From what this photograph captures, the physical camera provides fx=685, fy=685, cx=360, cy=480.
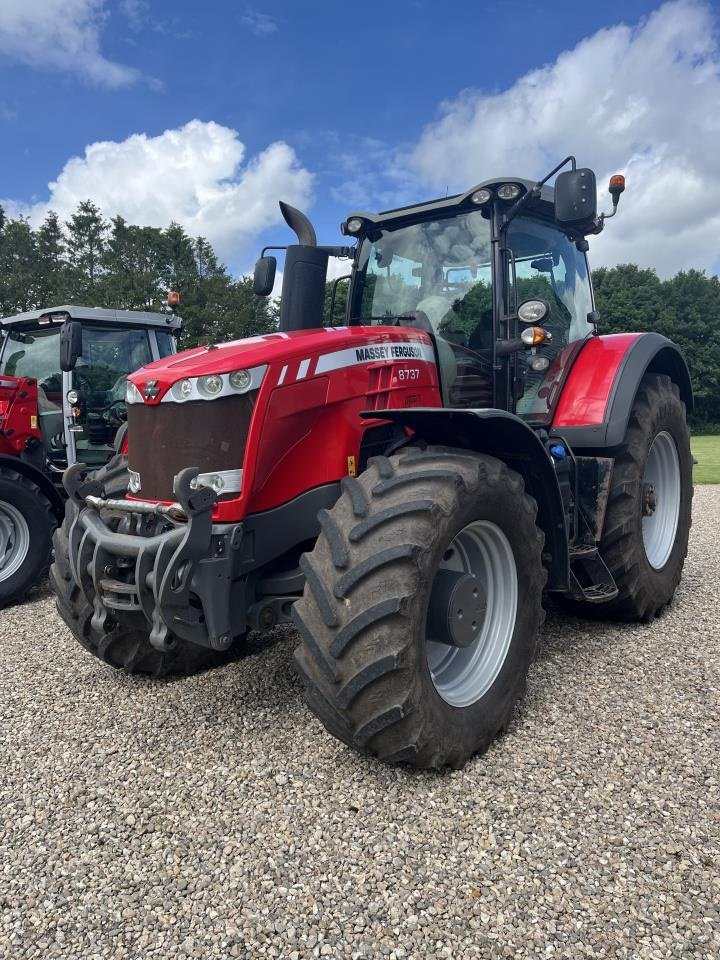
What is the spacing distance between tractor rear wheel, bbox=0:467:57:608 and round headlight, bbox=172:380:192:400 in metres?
3.15

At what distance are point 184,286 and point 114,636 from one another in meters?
41.0

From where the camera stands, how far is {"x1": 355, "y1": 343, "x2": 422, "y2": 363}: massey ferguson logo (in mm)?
3020

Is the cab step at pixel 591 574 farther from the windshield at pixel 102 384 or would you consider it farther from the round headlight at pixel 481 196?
the windshield at pixel 102 384

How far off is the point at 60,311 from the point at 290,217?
11.8ft

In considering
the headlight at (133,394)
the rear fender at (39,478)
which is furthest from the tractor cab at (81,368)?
the headlight at (133,394)

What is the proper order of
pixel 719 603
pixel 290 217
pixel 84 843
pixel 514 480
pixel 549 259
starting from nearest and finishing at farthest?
pixel 84 843 → pixel 514 480 → pixel 290 217 → pixel 549 259 → pixel 719 603

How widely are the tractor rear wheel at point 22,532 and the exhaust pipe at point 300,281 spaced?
111 inches

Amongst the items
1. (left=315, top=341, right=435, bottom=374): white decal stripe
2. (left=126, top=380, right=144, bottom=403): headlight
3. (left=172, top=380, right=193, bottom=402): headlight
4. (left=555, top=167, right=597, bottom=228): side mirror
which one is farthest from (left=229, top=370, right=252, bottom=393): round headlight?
(left=555, top=167, right=597, bottom=228): side mirror

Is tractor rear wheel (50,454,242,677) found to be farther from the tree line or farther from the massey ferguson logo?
the tree line

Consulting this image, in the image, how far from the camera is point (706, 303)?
4391cm

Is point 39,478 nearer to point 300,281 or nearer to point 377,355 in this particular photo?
point 300,281

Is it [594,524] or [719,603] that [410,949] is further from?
[719,603]

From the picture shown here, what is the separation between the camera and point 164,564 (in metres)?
2.46

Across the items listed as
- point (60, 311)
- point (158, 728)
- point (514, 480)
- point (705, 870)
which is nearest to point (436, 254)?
point (514, 480)
